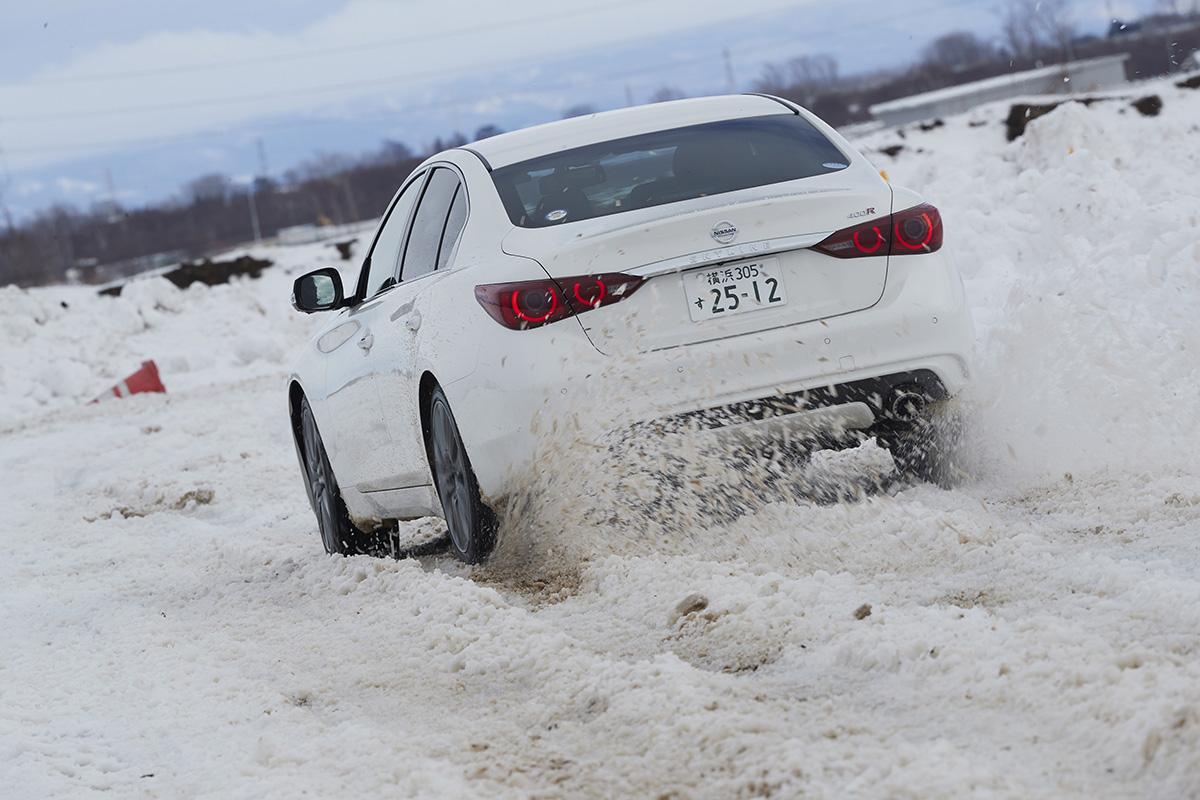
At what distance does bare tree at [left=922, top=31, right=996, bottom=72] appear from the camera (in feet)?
347

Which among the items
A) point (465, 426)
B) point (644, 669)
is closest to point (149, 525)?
point (465, 426)

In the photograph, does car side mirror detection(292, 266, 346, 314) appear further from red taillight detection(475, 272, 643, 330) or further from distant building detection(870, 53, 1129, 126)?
distant building detection(870, 53, 1129, 126)

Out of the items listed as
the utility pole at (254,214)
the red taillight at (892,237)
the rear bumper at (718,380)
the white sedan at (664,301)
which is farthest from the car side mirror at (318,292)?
the utility pole at (254,214)

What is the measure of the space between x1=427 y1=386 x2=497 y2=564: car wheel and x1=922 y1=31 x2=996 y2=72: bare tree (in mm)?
103403

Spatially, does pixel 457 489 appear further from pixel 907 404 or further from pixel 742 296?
pixel 907 404

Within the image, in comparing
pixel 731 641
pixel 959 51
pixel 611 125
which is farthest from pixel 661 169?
pixel 959 51

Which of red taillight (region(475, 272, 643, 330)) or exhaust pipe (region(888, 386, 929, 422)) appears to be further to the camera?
exhaust pipe (region(888, 386, 929, 422))

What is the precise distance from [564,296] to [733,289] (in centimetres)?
57

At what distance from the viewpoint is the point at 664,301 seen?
5344 millimetres

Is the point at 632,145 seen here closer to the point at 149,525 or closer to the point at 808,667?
the point at 808,667

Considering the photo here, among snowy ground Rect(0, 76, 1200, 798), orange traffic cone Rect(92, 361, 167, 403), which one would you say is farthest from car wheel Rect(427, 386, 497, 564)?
orange traffic cone Rect(92, 361, 167, 403)

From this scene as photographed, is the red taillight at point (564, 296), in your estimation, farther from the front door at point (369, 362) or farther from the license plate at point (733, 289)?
the front door at point (369, 362)

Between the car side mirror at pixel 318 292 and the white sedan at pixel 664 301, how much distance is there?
2.68ft

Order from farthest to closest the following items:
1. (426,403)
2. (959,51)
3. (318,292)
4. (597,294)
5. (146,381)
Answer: (959,51), (146,381), (318,292), (426,403), (597,294)
